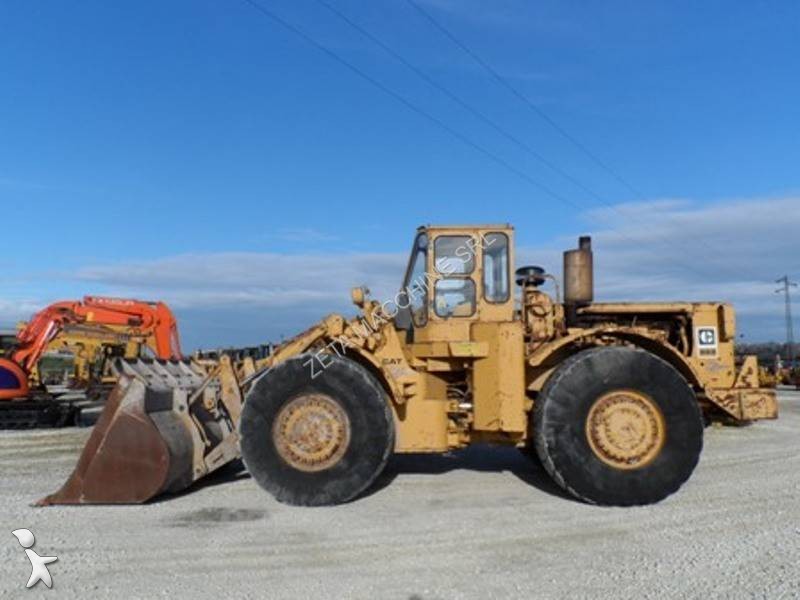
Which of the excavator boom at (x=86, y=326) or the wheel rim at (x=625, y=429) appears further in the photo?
the excavator boom at (x=86, y=326)

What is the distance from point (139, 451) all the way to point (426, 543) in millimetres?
3180

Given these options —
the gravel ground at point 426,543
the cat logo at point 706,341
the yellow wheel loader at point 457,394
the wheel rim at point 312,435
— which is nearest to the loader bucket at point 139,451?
the yellow wheel loader at point 457,394

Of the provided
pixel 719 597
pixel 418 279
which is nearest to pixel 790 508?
pixel 719 597

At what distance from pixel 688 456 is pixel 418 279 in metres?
3.43

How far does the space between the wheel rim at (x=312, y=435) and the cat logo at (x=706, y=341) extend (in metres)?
3.99

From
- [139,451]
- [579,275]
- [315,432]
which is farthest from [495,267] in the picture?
[139,451]

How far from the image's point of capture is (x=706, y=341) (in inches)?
337

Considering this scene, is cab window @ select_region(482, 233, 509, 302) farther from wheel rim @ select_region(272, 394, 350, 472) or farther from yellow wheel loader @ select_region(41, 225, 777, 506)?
wheel rim @ select_region(272, 394, 350, 472)

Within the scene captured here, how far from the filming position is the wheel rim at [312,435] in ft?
26.1

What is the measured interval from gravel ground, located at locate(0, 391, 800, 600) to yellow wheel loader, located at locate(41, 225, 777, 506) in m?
0.37

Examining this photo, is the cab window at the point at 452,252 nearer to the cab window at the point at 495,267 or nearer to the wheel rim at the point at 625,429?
the cab window at the point at 495,267

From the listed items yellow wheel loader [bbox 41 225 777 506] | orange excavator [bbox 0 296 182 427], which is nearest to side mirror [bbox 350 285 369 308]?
yellow wheel loader [bbox 41 225 777 506]

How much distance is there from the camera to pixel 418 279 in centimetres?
884

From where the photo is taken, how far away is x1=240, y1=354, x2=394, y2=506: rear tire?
25.9 ft
